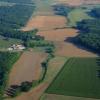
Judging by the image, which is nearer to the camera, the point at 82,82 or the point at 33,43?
the point at 82,82

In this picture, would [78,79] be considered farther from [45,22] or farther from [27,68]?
[45,22]

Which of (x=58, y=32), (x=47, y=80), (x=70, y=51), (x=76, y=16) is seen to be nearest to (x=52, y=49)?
(x=70, y=51)

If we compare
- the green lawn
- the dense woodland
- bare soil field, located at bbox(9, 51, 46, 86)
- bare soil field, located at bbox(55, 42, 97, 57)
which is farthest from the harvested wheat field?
bare soil field, located at bbox(9, 51, 46, 86)

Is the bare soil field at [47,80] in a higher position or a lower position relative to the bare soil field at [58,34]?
higher

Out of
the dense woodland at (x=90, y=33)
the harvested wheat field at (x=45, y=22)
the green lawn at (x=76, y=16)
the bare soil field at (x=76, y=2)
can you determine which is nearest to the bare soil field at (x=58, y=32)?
the harvested wheat field at (x=45, y=22)

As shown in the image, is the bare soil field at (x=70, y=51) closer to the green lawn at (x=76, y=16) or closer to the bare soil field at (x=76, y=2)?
the green lawn at (x=76, y=16)

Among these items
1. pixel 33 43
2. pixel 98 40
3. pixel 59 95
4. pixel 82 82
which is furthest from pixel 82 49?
pixel 59 95

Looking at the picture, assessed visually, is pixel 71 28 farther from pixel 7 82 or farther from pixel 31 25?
pixel 7 82

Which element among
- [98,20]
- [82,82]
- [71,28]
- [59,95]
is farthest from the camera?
[98,20]
